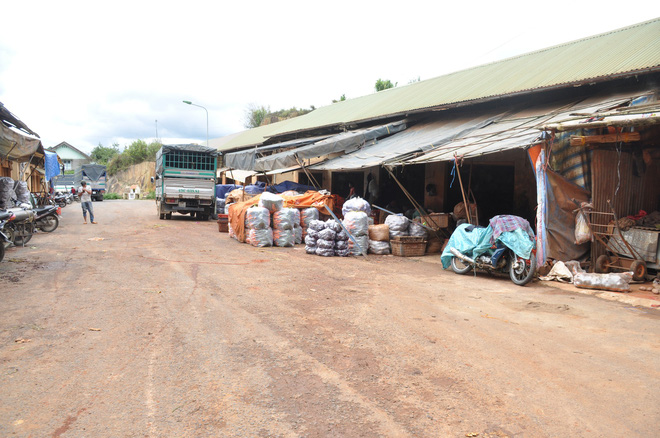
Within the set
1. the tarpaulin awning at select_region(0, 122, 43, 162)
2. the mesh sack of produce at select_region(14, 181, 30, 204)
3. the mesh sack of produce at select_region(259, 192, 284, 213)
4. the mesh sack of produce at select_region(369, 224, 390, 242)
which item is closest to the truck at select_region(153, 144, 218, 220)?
the mesh sack of produce at select_region(14, 181, 30, 204)

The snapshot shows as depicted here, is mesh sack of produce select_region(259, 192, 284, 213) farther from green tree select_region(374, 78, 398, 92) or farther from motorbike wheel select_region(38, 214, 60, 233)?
green tree select_region(374, 78, 398, 92)

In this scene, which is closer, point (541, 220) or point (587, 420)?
point (587, 420)

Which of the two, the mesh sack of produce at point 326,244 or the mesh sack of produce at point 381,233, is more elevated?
the mesh sack of produce at point 381,233

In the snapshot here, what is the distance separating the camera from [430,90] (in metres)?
17.1

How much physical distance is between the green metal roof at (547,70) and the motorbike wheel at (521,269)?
419 cm

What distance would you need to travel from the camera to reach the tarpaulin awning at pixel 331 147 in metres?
13.8

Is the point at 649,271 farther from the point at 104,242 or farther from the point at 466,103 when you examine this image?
the point at 104,242

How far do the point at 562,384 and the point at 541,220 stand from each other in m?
4.96

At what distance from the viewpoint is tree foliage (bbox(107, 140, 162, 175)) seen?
204 feet

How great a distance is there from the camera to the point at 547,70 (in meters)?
11.9

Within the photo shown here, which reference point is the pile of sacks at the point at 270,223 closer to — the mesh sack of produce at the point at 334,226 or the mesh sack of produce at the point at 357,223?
the mesh sack of produce at the point at 334,226

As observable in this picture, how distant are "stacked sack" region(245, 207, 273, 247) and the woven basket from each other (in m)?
3.22

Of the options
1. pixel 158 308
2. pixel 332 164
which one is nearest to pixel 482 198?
pixel 332 164

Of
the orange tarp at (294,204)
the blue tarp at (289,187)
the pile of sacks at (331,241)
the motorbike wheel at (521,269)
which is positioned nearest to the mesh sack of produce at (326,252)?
the pile of sacks at (331,241)
